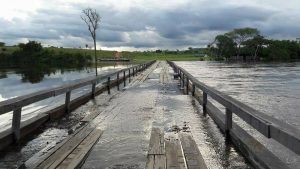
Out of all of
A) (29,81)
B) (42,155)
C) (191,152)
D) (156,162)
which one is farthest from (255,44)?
(156,162)

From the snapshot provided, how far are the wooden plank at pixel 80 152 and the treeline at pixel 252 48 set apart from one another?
5301 inches

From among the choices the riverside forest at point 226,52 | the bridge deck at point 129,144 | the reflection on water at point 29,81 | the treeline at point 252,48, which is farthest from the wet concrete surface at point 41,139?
the treeline at point 252,48

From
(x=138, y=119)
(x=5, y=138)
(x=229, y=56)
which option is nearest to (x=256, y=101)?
(x=138, y=119)

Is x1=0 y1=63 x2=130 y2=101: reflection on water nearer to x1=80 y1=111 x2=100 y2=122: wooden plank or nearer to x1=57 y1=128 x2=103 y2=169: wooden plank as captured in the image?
x1=80 y1=111 x2=100 y2=122: wooden plank

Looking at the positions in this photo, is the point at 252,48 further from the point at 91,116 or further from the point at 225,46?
the point at 91,116

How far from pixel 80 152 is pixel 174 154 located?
1684 mm

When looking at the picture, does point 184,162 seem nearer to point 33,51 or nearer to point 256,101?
point 256,101

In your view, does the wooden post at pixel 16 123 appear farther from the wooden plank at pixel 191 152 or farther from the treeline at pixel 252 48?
the treeline at pixel 252 48

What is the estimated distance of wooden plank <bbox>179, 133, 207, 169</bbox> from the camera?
6863 mm

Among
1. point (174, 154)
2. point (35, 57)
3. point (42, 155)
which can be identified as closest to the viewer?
point (174, 154)

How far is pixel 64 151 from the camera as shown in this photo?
7.74 metres

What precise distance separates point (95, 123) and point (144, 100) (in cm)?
617

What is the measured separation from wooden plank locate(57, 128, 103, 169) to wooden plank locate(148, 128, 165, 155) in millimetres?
1162

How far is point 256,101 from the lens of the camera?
18391 mm
